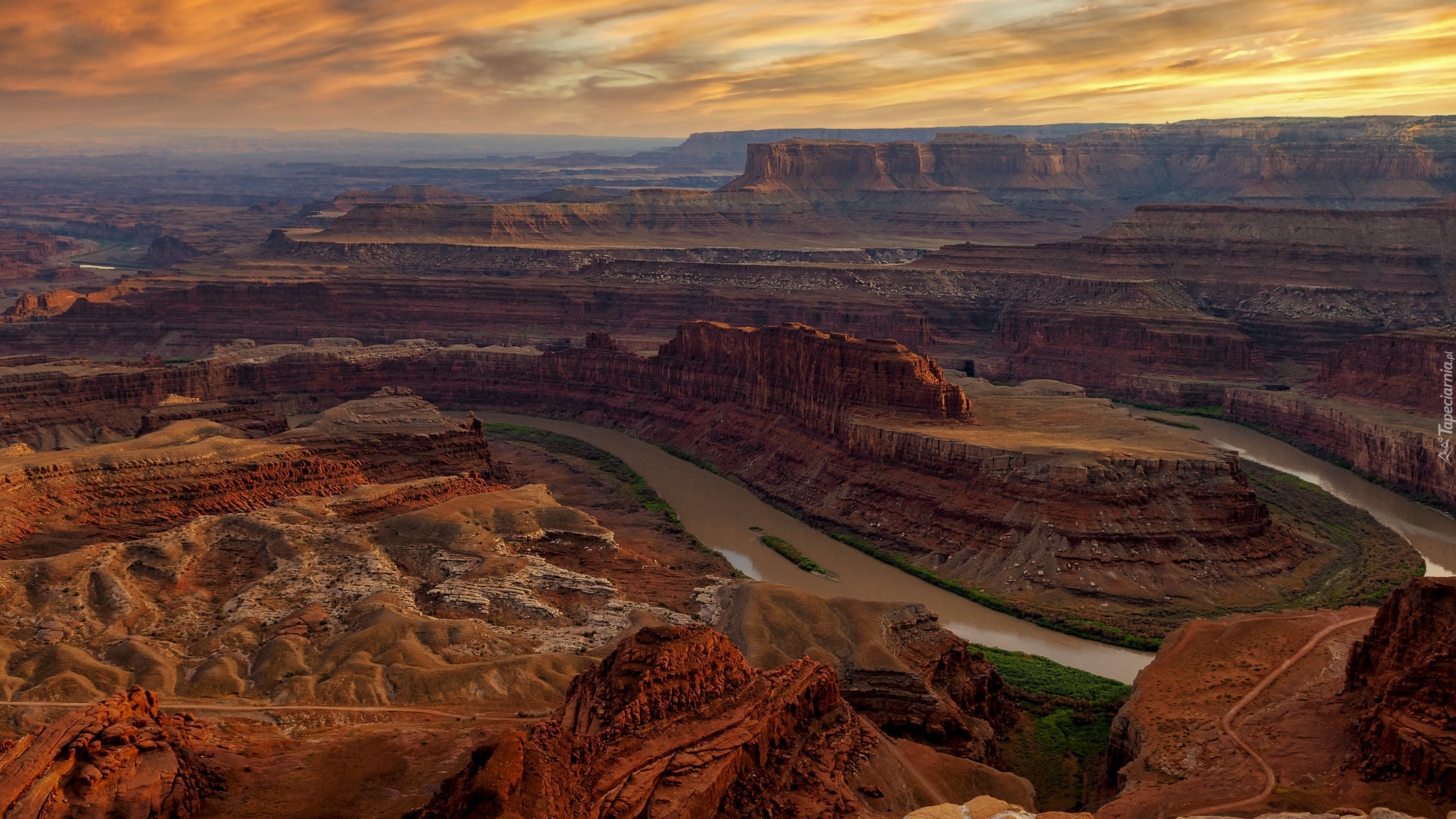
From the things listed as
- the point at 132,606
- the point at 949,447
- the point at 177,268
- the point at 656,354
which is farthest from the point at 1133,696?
the point at 177,268

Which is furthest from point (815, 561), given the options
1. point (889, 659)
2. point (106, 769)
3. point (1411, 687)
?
point (106, 769)

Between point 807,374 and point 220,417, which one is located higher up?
point 807,374

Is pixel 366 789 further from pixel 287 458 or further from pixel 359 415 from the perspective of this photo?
pixel 359 415

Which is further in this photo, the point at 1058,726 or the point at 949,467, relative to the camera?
the point at 949,467

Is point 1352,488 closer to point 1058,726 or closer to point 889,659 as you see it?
point 1058,726

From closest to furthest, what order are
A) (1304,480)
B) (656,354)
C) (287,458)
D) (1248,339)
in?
(287,458) < (1304,480) < (656,354) < (1248,339)

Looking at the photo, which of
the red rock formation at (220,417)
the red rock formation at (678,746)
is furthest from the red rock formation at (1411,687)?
the red rock formation at (220,417)

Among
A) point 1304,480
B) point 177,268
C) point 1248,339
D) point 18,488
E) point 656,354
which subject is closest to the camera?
point 18,488
